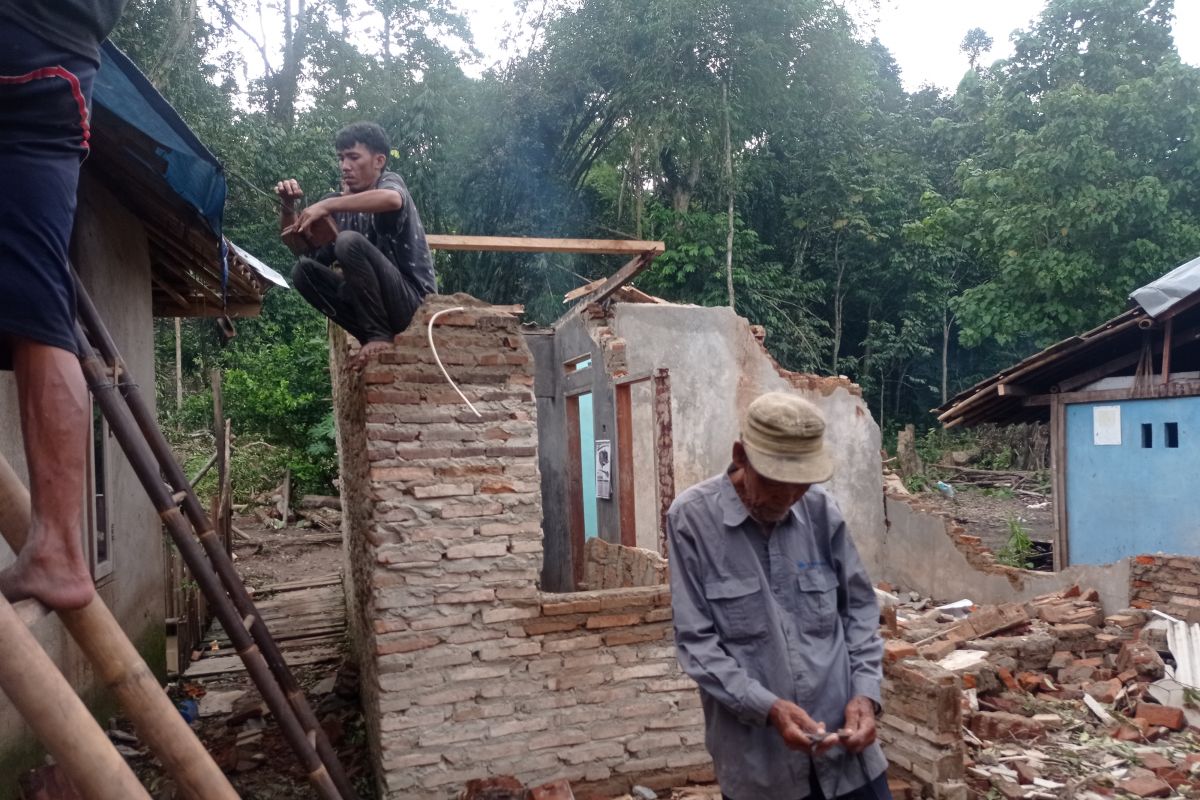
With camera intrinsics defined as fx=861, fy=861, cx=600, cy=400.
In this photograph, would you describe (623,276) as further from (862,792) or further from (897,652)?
(862,792)

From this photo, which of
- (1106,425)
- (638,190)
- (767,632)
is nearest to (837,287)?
(638,190)

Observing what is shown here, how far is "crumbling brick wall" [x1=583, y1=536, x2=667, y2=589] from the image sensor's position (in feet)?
17.8

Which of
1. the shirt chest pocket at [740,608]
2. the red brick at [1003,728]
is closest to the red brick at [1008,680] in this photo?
the red brick at [1003,728]

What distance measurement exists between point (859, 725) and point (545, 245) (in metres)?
5.26

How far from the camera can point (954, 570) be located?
35.0ft

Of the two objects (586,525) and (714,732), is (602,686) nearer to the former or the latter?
(714,732)

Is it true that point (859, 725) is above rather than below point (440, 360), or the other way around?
below

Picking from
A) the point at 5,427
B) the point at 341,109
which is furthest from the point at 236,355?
the point at 5,427

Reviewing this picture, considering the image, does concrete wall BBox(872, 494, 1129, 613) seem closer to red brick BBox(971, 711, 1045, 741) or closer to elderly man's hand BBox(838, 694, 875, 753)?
red brick BBox(971, 711, 1045, 741)

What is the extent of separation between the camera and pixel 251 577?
12.0 m

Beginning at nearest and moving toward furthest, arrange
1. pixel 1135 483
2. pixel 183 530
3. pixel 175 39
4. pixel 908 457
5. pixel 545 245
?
pixel 183 530 < pixel 545 245 < pixel 1135 483 < pixel 175 39 < pixel 908 457

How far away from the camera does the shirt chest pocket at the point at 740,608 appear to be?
8.13 feet

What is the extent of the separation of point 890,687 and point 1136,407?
6.76 meters

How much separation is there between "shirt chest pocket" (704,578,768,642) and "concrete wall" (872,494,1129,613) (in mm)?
7630
